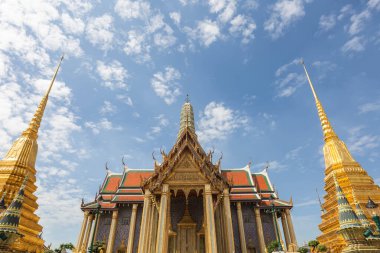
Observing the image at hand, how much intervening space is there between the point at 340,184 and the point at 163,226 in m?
13.0

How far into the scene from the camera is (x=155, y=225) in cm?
1659

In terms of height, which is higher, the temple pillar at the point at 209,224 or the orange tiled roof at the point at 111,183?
the orange tiled roof at the point at 111,183

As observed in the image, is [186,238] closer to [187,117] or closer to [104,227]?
[104,227]

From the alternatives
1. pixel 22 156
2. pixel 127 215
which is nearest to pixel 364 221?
pixel 127 215

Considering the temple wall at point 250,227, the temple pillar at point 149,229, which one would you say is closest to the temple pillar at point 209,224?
the temple pillar at point 149,229

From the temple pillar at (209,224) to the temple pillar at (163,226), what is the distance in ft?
8.56

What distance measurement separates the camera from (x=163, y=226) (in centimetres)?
1432

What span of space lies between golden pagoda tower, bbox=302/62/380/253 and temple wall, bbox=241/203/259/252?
565cm

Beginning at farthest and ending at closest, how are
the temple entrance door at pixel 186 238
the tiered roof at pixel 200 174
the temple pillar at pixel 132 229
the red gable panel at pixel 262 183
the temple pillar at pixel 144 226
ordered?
the red gable panel at pixel 262 183
the temple pillar at pixel 132 229
the temple entrance door at pixel 186 238
the tiered roof at pixel 200 174
the temple pillar at pixel 144 226

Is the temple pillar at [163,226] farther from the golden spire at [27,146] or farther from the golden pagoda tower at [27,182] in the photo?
the golden spire at [27,146]

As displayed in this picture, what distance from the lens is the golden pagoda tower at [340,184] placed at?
15453 mm

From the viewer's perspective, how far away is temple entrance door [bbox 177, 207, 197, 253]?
61.3ft

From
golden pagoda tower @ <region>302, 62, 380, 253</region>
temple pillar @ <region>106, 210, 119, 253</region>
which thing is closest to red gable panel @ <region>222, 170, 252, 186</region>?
golden pagoda tower @ <region>302, 62, 380, 253</region>

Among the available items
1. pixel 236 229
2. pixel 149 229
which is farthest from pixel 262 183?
pixel 149 229
